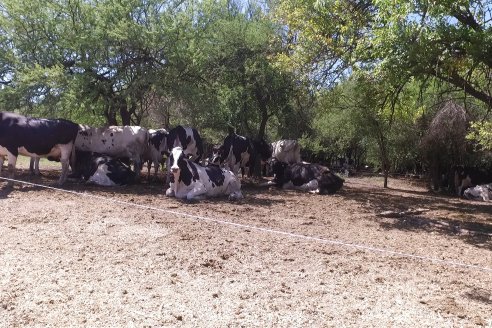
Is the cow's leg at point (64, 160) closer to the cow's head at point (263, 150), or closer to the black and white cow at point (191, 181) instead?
the black and white cow at point (191, 181)

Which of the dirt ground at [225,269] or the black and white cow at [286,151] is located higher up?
the black and white cow at [286,151]

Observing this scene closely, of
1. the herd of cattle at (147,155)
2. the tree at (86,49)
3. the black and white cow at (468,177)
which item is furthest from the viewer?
the black and white cow at (468,177)

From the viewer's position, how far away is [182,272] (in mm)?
5527

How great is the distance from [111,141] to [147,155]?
143 cm

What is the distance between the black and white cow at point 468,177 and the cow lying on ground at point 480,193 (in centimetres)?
72

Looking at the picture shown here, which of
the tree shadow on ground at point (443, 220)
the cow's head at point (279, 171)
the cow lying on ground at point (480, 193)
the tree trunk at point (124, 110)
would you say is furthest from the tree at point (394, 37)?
the cow lying on ground at point (480, 193)

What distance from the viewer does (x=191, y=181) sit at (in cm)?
1159

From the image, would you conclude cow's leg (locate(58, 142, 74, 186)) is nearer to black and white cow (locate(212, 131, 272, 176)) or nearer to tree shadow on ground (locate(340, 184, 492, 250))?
black and white cow (locate(212, 131, 272, 176))

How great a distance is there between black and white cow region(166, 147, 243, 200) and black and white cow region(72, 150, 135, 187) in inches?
72.9

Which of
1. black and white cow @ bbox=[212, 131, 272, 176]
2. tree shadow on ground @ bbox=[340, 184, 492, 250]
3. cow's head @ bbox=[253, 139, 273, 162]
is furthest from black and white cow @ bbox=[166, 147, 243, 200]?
cow's head @ bbox=[253, 139, 273, 162]

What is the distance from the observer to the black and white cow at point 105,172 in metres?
A: 12.7

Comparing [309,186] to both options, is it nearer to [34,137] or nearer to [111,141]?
[111,141]

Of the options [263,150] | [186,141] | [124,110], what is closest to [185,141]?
[186,141]

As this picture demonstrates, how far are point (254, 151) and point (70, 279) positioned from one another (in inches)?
516
